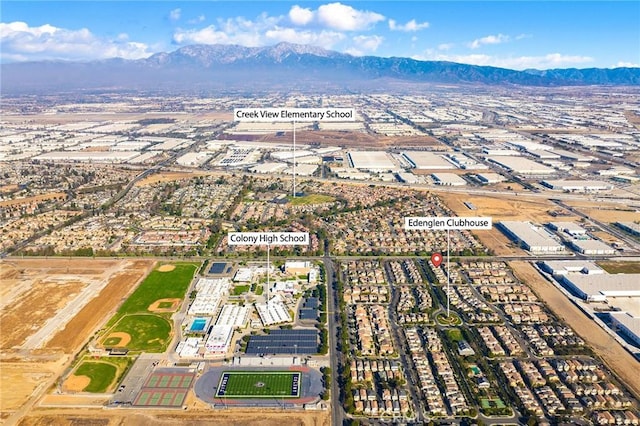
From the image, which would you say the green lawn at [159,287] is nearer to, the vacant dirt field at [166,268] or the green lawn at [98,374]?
the vacant dirt field at [166,268]

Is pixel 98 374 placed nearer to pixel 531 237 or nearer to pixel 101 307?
pixel 101 307

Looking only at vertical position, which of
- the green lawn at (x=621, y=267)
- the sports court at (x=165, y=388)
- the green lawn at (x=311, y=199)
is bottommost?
the sports court at (x=165, y=388)

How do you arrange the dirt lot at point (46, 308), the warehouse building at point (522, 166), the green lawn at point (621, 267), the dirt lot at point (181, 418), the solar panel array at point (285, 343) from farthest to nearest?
the warehouse building at point (522, 166), the green lawn at point (621, 267), the solar panel array at point (285, 343), the dirt lot at point (46, 308), the dirt lot at point (181, 418)

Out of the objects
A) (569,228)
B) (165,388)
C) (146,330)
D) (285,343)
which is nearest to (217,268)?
(146,330)

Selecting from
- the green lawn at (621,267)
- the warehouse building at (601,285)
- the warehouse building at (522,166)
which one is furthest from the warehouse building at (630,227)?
the warehouse building at (522,166)

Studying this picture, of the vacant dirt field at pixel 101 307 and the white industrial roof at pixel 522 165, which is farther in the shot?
the white industrial roof at pixel 522 165

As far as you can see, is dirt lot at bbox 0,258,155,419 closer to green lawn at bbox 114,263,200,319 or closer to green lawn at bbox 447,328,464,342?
green lawn at bbox 114,263,200,319

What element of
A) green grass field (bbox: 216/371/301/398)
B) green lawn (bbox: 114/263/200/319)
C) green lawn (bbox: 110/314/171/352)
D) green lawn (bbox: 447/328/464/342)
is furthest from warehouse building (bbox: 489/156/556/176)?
green lawn (bbox: 110/314/171/352)
